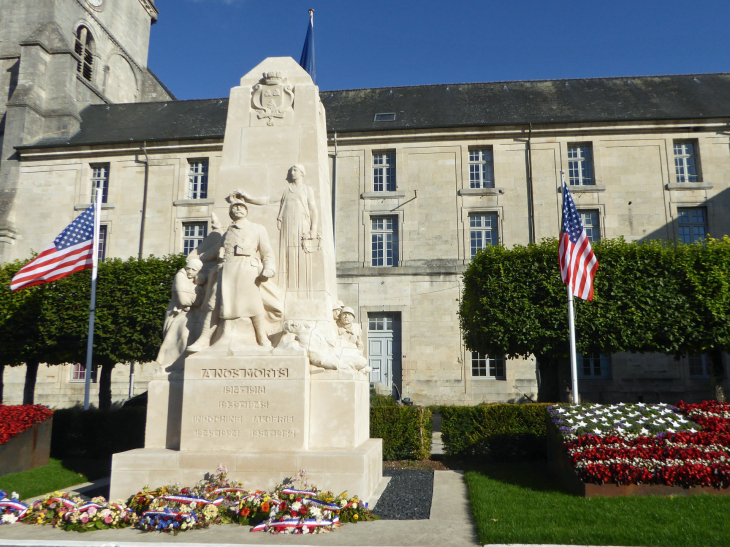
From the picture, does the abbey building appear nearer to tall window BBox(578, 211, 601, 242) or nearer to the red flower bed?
tall window BBox(578, 211, 601, 242)

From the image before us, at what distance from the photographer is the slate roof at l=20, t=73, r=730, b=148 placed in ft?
77.3

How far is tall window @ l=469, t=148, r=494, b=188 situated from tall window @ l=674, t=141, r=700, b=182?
7.17 meters

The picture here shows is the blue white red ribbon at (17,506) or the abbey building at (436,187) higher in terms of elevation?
the abbey building at (436,187)

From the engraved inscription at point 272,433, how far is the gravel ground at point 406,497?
4.13ft

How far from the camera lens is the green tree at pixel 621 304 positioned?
1538 cm

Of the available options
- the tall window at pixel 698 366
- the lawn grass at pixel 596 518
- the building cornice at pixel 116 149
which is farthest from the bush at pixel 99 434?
the tall window at pixel 698 366

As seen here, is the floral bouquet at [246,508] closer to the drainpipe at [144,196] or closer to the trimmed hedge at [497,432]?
the trimmed hedge at [497,432]

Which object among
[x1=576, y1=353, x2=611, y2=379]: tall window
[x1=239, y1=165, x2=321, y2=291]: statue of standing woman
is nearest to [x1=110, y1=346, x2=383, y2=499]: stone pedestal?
[x1=239, y1=165, x2=321, y2=291]: statue of standing woman

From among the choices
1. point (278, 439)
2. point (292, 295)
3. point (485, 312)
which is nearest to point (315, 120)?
point (292, 295)

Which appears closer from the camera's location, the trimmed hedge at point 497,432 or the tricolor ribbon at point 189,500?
the tricolor ribbon at point 189,500

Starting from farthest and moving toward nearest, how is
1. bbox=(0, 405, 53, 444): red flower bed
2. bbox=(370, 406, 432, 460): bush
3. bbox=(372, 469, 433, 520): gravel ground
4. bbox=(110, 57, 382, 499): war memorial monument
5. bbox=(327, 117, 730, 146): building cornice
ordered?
bbox=(327, 117, 730, 146): building cornice, bbox=(370, 406, 432, 460): bush, bbox=(0, 405, 53, 444): red flower bed, bbox=(110, 57, 382, 499): war memorial monument, bbox=(372, 469, 433, 520): gravel ground

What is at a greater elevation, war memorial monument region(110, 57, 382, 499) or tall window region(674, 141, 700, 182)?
tall window region(674, 141, 700, 182)

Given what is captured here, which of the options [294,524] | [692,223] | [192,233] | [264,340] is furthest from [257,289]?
[692,223]

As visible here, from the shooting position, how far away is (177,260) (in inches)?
688
